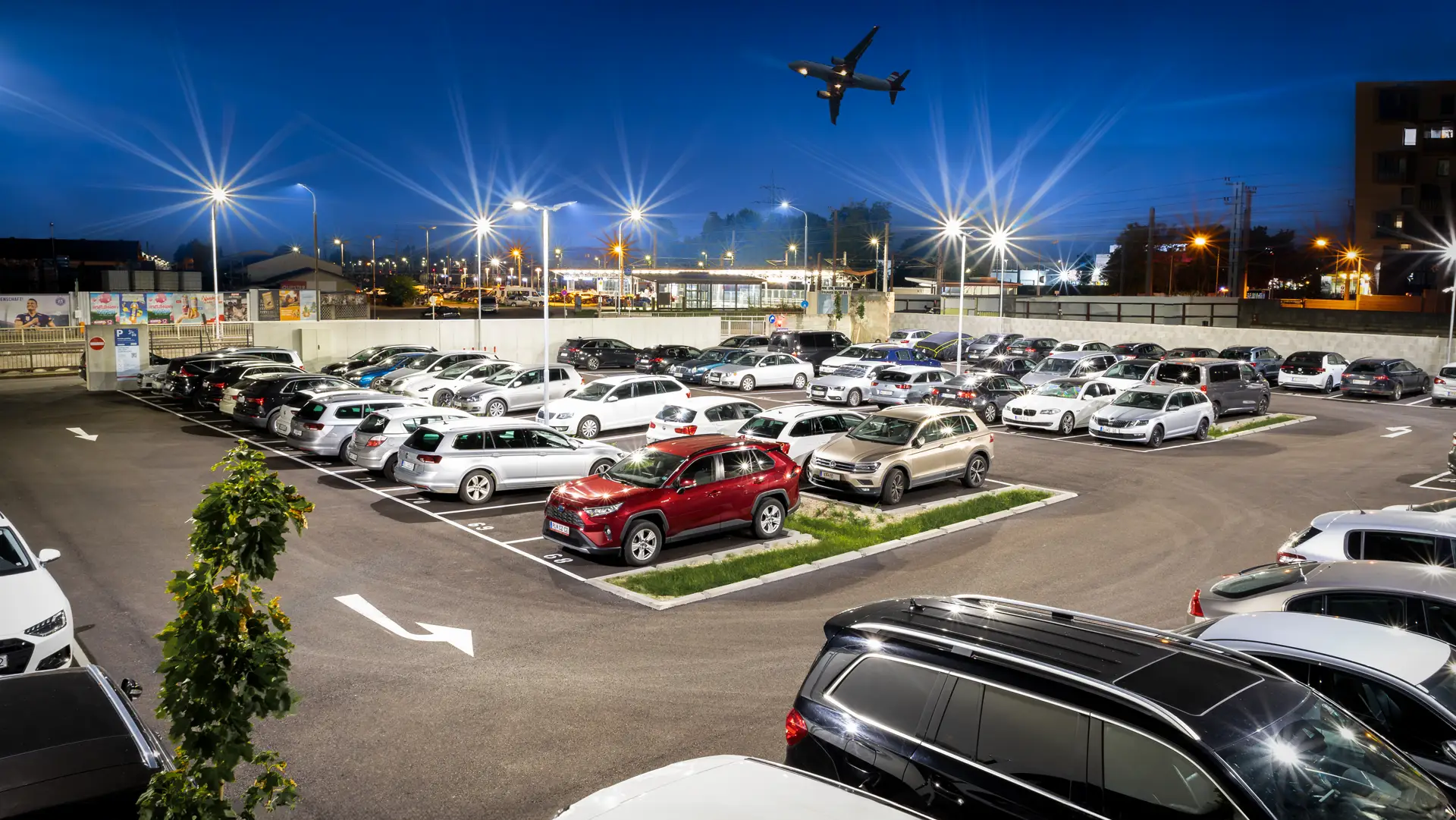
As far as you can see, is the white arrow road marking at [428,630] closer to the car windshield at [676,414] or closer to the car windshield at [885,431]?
the car windshield at [885,431]

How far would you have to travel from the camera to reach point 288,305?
43.6 meters

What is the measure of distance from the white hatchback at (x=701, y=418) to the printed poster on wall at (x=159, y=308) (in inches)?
1070

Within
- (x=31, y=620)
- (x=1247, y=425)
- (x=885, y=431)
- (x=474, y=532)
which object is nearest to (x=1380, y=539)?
(x=885, y=431)

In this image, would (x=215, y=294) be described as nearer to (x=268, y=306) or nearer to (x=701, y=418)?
(x=268, y=306)

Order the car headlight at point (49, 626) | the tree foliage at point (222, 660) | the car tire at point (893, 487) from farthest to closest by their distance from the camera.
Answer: the car tire at point (893, 487), the car headlight at point (49, 626), the tree foliage at point (222, 660)

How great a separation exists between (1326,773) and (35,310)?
4648 cm

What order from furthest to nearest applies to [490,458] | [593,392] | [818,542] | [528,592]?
[593,392] < [490,458] < [818,542] < [528,592]

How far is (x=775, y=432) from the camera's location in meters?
19.9

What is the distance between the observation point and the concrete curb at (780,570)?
12430mm

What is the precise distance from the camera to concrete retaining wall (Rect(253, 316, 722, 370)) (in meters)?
40.5

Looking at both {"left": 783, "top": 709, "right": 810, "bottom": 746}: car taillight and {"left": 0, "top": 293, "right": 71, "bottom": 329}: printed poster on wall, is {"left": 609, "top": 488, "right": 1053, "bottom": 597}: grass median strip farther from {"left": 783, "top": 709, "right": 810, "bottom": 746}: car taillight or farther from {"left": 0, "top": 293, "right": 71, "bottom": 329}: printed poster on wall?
{"left": 0, "top": 293, "right": 71, "bottom": 329}: printed poster on wall

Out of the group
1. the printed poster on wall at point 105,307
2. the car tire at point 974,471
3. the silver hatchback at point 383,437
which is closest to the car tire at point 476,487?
the silver hatchback at point 383,437

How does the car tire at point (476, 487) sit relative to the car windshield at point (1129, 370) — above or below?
below

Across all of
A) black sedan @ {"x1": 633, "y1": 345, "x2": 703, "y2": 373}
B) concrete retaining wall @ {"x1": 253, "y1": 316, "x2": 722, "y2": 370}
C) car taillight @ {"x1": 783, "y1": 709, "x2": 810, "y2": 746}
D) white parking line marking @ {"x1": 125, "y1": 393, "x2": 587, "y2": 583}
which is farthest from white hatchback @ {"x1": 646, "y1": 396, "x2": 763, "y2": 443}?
concrete retaining wall @ {"x1": 253, "y1": 316, "x2": 722, "y2": 370}
